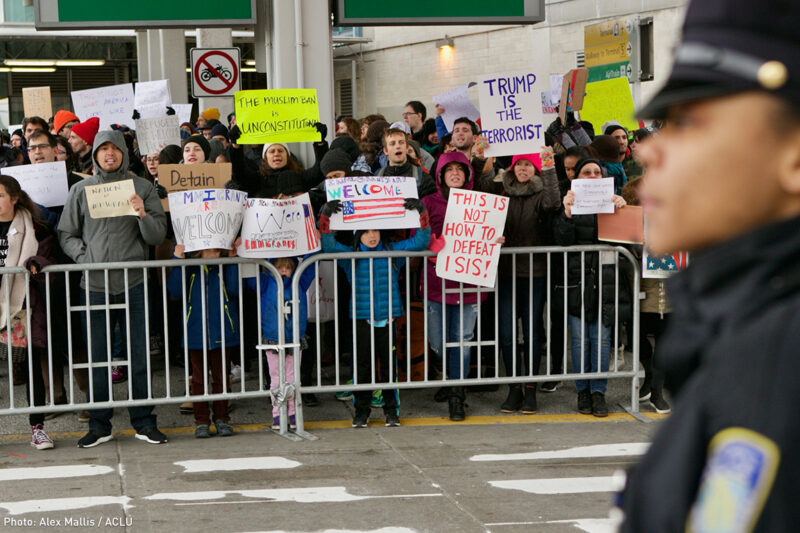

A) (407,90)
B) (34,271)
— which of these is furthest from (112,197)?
(407,90)

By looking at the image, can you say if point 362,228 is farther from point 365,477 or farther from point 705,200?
point 705,200

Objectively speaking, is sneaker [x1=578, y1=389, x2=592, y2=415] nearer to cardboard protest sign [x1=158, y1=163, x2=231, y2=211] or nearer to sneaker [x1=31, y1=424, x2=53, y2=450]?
cardboard protest sign [x1=158, y1=163, x2=231, y2=211]

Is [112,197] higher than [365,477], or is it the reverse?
[112,197]

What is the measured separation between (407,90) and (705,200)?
32407mm

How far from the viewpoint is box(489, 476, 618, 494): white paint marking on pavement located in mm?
6266

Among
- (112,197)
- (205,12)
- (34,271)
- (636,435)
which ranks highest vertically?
(205,12)

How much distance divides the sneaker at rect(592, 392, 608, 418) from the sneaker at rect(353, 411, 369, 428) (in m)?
1.77

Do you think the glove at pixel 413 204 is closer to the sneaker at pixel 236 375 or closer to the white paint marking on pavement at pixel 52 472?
the sneaker at pixel 236 375

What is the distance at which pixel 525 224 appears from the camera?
8523 millimetres

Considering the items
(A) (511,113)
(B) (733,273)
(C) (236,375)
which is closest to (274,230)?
(C) (236,375)

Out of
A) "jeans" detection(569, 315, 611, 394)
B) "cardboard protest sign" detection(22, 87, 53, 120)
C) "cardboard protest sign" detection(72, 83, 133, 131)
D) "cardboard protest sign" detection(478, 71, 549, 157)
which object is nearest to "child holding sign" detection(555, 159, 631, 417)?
"jeans" detection(569, 315, 611, 394)

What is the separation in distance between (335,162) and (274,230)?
3.03 feet

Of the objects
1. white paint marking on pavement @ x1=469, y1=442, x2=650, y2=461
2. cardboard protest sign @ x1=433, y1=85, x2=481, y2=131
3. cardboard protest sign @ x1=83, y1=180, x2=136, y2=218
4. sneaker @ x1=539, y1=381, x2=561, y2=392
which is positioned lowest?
white paint marking on pavement @ x1=469, y1=442, x2=650, y2=461

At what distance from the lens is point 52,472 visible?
6.82 m
